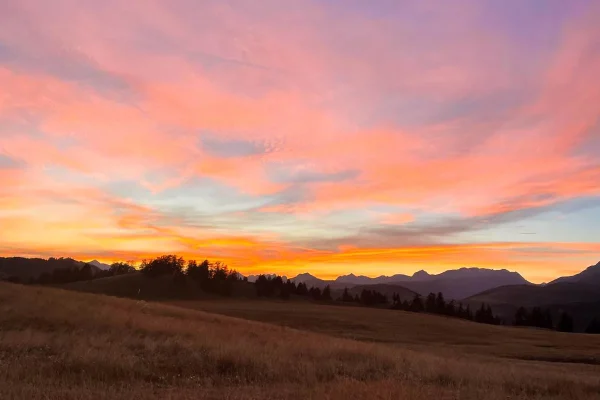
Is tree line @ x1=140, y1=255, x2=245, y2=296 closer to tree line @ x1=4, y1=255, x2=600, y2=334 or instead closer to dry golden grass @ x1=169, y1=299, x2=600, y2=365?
tree line @ x1=4, y1=255, x2=600, y2=334

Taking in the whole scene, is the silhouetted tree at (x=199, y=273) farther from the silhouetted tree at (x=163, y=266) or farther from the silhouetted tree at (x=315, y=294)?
the silhouetted tree at (x=315, y=294)

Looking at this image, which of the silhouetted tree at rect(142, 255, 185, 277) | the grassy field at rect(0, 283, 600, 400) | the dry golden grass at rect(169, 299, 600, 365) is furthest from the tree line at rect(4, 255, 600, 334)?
the grassy field at rect(0, 283, 600, 400)

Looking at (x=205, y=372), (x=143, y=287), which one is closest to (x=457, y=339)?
(x=205, y=372)

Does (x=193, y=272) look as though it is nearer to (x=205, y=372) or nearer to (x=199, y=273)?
(x=199, y=273)

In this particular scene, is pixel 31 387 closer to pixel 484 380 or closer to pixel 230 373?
pixel 230 373

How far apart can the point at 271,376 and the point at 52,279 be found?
185153mm

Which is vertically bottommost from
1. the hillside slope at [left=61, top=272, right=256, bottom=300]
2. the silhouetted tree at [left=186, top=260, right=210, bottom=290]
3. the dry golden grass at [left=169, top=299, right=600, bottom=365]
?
the dry golden grass at [left=169, top=299, right=600, bottom=365]

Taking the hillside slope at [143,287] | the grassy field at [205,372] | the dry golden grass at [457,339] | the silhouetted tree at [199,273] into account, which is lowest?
the dry golden grass at [457,339]

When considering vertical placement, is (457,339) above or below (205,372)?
below

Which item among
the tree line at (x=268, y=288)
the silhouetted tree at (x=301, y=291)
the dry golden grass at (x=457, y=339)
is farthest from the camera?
the silhouetted tree at (x=301, y=291)

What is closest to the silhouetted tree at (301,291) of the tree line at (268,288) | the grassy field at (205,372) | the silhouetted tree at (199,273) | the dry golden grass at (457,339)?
the tree line at (268,288)

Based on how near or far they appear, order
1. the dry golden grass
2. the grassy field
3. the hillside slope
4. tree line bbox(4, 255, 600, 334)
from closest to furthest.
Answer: the grassy field
the dry golden grass
the hillside slope
tree line bbox(4, 255, 600, 334)

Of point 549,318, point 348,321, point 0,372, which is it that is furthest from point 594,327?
point 0,372

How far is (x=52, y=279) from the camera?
17362 centimetres
